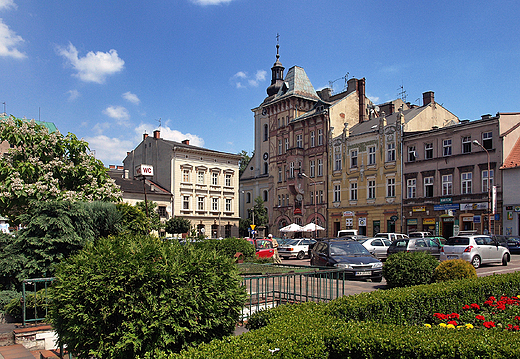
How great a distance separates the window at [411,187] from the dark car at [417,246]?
19.7 metres

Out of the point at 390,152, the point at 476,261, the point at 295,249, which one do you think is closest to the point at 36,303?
the point at 476,261

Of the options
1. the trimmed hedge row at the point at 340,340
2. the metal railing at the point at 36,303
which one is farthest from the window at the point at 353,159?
the trimmed hedge row at the point at 340,340

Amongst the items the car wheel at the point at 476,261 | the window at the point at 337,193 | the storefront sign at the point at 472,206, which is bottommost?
the car wheel at the point at 476,261

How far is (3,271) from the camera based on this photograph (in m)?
10.2

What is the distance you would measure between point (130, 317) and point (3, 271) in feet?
23.5

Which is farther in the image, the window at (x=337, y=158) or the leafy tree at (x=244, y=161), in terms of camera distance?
the leafy tree at (x=244, y=161)

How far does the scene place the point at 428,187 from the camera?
4291 cm

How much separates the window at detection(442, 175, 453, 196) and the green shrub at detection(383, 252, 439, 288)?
29678mm

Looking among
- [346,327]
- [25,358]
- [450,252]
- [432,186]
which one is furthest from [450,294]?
[432,186]

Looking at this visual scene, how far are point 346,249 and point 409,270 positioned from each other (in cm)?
417

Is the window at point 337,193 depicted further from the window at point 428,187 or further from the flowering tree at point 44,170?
the flowering tree at point 44,170

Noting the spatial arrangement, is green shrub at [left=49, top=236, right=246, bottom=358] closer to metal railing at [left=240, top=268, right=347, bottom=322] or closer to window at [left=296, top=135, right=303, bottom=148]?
metal railing at [left=240, top=268, right=347, bottom=322]

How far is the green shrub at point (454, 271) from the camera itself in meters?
12.5

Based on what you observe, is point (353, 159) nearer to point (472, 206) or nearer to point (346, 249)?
point (472, 206)
